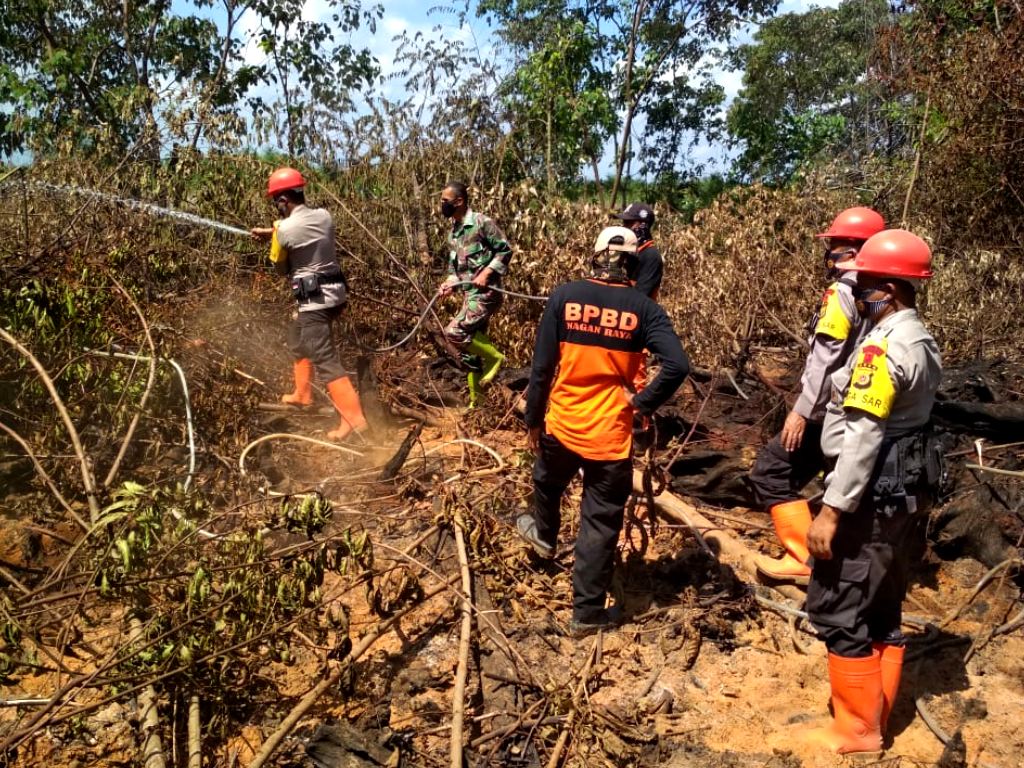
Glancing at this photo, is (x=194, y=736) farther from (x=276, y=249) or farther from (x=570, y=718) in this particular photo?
(x=276, y=249)

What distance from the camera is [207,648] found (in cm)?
288

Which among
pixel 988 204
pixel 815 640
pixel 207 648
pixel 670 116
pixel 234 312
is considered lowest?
pixel 815 640

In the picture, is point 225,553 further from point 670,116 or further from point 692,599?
point 670,116

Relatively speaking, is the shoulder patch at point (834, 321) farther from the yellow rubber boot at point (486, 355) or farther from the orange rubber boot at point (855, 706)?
the yellow rubber boot at point (486, 355)

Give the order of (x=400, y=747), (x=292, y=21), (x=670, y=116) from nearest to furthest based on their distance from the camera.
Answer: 1. (x=400, y=747)
2. (x=292, y=21)
3. (x=670, y=116)

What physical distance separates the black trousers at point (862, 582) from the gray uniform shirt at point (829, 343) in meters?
0.88

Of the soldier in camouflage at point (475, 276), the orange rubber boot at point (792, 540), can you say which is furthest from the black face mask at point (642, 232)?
the orange rubber boot at point (792, 540)

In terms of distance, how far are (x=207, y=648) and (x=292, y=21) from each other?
1015 cm

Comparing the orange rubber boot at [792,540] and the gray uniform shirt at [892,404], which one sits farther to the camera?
the orange rubber boot at [792,540]

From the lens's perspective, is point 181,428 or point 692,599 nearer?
point 692,599

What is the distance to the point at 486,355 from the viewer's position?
→ 247 inches

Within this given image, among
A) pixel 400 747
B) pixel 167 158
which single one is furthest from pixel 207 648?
pixel 167 158

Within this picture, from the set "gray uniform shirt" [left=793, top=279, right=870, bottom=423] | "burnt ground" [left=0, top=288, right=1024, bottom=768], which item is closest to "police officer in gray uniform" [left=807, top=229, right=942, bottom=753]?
"burnt ground" [left=0, top=288, right=1024, bottom=768]

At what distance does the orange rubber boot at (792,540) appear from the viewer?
154 inches
